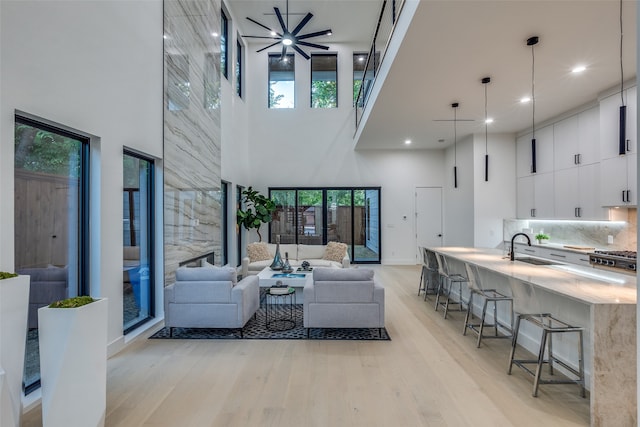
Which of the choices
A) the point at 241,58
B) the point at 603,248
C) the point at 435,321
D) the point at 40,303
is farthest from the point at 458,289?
the point at 241,58

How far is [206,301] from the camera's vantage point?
3920mm

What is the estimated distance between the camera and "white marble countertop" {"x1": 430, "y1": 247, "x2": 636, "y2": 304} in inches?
91.4

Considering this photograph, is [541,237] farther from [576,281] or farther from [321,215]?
[321,215]

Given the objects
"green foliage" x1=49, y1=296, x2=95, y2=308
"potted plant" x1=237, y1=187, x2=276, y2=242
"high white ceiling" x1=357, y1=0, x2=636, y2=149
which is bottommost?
"green foliage" x1=49, y1=296, x2=95, y2=308

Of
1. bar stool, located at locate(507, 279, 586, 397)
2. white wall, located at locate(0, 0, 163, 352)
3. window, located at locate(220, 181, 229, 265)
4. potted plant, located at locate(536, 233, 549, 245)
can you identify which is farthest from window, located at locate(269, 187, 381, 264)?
bar stool, located at locate(507, 279, 586, 397)

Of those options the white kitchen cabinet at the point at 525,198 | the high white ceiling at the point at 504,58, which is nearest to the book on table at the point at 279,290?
the high white ceiling at the point at 504,58

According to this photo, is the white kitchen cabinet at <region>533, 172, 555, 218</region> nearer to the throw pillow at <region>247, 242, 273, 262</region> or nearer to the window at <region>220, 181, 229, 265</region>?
the throw pillow at <region>247, 242, 273, 262</region>

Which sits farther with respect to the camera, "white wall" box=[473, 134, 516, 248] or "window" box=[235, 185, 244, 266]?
"window" box=[235, 185, 244, 266]

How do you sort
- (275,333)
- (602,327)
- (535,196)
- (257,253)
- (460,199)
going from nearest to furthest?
1. (602,327)
2. (275,333)
3. (535,196)
4. (257,253)
5. (460,199)

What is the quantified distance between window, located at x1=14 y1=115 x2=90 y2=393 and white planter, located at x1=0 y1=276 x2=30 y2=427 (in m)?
0.75

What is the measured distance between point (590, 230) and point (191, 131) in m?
6.86

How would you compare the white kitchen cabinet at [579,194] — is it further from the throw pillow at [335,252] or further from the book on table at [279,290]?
the book on table at [279,290]

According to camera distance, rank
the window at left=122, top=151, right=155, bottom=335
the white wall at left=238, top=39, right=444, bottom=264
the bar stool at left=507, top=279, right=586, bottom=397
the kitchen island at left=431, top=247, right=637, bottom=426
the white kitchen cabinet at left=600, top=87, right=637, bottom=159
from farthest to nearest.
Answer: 1. the white wall at left=238, top=39, right=444, bottom=264
2. the white kitchen cabinet at left=600, top=87, right=637, bottom=159
3. the window at left=122, top=151, right=155, bottom=335
4. the bar stool at left=507, top=279, right=586, bottom=397
5. the kitchen island at left=431, top=247, right=637, bottom=426

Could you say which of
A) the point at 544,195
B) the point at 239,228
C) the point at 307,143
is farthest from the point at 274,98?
the point at 544,195
